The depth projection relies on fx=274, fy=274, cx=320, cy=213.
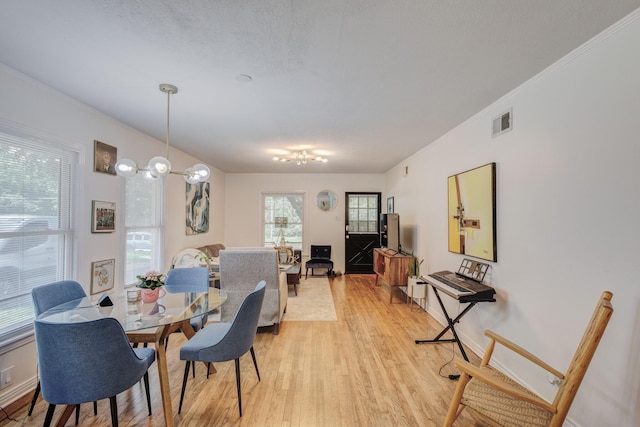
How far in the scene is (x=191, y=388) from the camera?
2.27m

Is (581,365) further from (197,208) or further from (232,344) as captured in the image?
(197,208)

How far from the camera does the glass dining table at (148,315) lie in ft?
5.86

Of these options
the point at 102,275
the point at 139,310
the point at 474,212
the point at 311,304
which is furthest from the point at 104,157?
the point at 474,212

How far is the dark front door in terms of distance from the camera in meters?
6.86

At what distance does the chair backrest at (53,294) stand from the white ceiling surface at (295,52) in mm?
1633

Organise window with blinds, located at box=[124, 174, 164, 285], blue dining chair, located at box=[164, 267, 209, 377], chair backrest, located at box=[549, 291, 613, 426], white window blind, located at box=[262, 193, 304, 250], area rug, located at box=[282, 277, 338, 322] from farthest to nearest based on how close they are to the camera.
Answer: white window blind, located at box=[262, 193, 304, 250]
area rug, located at box=[282, 277, 338, 322]
window with blinds, located at box=[124, 174, 164, 285]
blue dining chair, located at box=[164, 267, 209, 377]
chair backrest, located at box=[549, 291, 613, 426]

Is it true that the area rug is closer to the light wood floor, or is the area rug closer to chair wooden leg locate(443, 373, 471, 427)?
the light wood floor

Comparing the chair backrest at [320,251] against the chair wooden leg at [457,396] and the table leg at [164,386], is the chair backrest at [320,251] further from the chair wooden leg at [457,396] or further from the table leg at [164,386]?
the chair wooden leg at [457,396]

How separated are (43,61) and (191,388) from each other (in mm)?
2693

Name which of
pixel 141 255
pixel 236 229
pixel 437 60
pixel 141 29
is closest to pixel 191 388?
pixel 141 255

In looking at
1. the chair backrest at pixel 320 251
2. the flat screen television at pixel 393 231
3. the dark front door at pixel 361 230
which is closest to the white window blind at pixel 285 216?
the chair backrest at pixel 320 251

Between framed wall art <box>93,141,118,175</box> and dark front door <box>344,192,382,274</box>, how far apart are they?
488 centimetres

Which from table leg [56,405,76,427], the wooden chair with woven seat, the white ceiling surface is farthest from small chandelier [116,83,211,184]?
the wooden chair with woven seat

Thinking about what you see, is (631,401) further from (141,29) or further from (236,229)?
(236,229)
